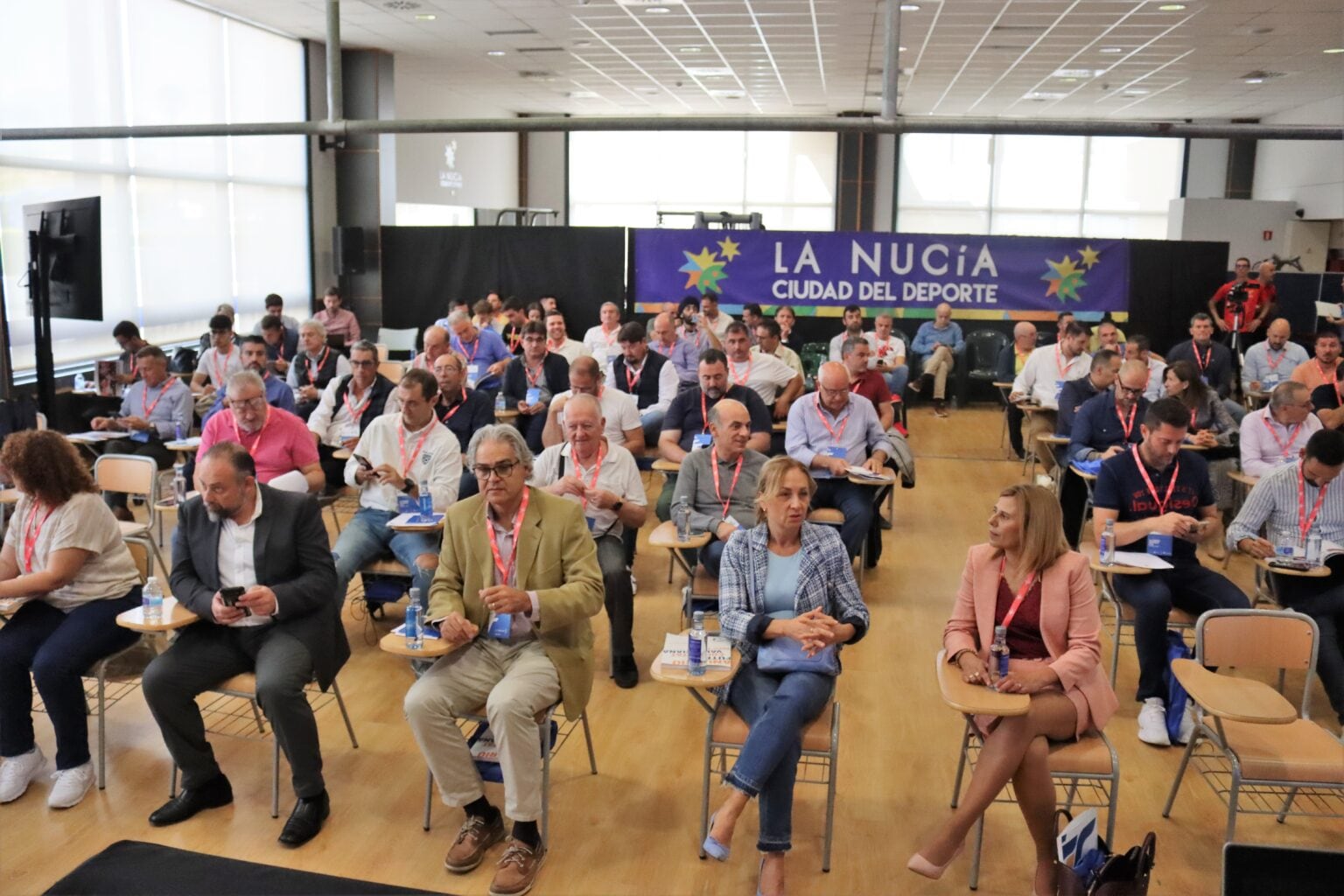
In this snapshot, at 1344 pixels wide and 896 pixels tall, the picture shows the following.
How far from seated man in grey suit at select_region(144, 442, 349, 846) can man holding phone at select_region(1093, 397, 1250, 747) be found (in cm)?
332

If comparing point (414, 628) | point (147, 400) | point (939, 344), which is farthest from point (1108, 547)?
point (939, 344)

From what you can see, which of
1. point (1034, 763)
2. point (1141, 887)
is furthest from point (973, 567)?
point (1141, 887)

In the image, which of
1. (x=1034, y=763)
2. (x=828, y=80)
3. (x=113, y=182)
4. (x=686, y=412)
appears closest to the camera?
(x=1034, y=763)

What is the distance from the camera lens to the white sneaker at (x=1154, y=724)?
4.61m

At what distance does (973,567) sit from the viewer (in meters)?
3.83

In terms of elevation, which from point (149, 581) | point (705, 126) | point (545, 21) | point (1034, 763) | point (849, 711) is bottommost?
point (849, 711)

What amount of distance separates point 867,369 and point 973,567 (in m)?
3.89

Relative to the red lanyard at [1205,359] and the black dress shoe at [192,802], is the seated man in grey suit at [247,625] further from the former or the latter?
the red lanyard at [1205,359]

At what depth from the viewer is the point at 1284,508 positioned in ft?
16.6

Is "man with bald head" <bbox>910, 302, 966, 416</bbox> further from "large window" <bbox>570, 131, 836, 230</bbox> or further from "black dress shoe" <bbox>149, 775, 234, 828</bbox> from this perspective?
"black dress shoe" <bbox>149, 775, 234, 828</bbox>

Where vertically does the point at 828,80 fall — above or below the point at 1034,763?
above

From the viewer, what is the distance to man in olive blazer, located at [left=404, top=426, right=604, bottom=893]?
364cm

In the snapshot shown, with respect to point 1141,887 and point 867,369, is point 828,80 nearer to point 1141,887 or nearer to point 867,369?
point 867,369

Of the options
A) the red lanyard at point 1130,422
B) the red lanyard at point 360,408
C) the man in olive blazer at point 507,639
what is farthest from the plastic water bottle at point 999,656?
the red lanyard at point 360,408
